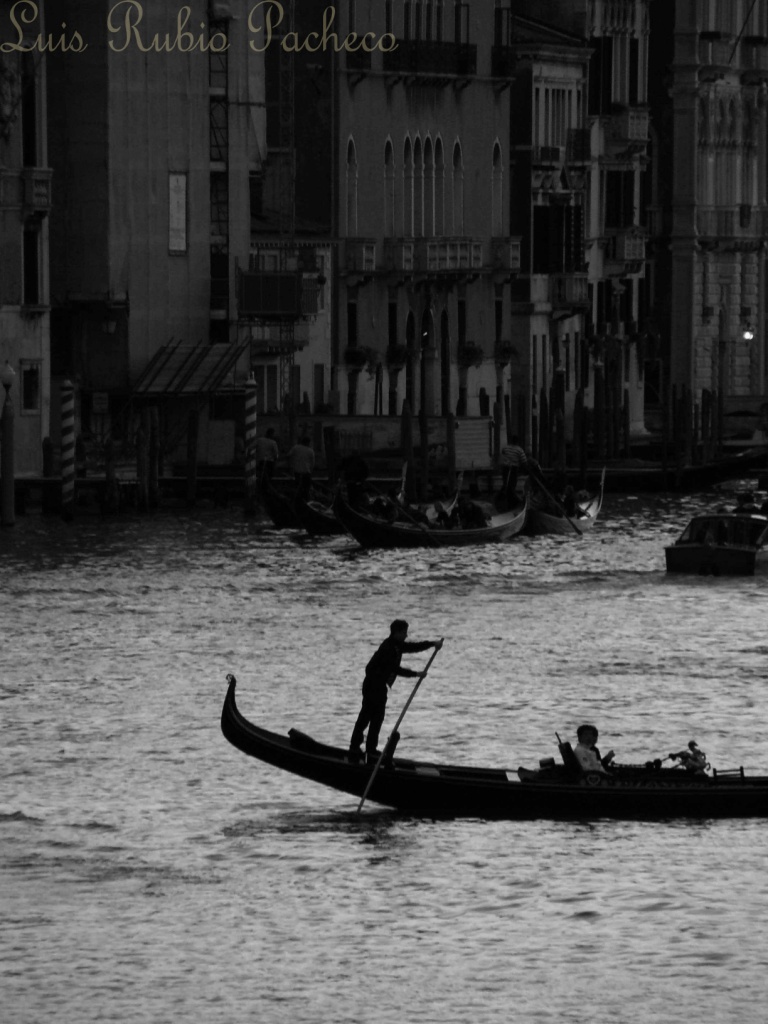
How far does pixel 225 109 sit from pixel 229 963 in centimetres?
3978

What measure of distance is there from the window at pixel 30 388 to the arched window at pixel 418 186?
1564cm

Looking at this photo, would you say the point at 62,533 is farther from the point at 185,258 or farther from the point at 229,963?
the point at 229,963

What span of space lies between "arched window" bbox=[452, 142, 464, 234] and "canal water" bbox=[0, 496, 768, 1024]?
27.2m

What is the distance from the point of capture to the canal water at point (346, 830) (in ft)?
70.6

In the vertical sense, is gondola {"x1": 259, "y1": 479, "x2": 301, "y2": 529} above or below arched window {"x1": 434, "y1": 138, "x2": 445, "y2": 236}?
below

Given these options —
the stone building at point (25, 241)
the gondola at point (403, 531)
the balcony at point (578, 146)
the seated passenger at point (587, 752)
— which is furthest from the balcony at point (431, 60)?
the seated passenger at point (587, 752)

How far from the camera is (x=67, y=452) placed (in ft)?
165

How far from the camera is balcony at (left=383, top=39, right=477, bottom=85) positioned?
66.6 meters

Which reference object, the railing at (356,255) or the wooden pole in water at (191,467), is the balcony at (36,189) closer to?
the wooden pole in water at (191,467)

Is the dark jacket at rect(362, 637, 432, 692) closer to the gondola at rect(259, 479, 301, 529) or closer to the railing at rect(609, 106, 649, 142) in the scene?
the gondola at rect(259, 479, 301, 529)

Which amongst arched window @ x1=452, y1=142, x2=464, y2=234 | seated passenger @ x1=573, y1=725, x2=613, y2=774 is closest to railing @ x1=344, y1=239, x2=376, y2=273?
arched window @ x1=452, y1=142, x2=464, y2=234

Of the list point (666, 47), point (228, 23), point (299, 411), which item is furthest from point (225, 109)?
point (666, 47)

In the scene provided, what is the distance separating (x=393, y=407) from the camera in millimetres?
67750

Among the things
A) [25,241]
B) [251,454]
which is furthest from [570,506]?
[25,241]
